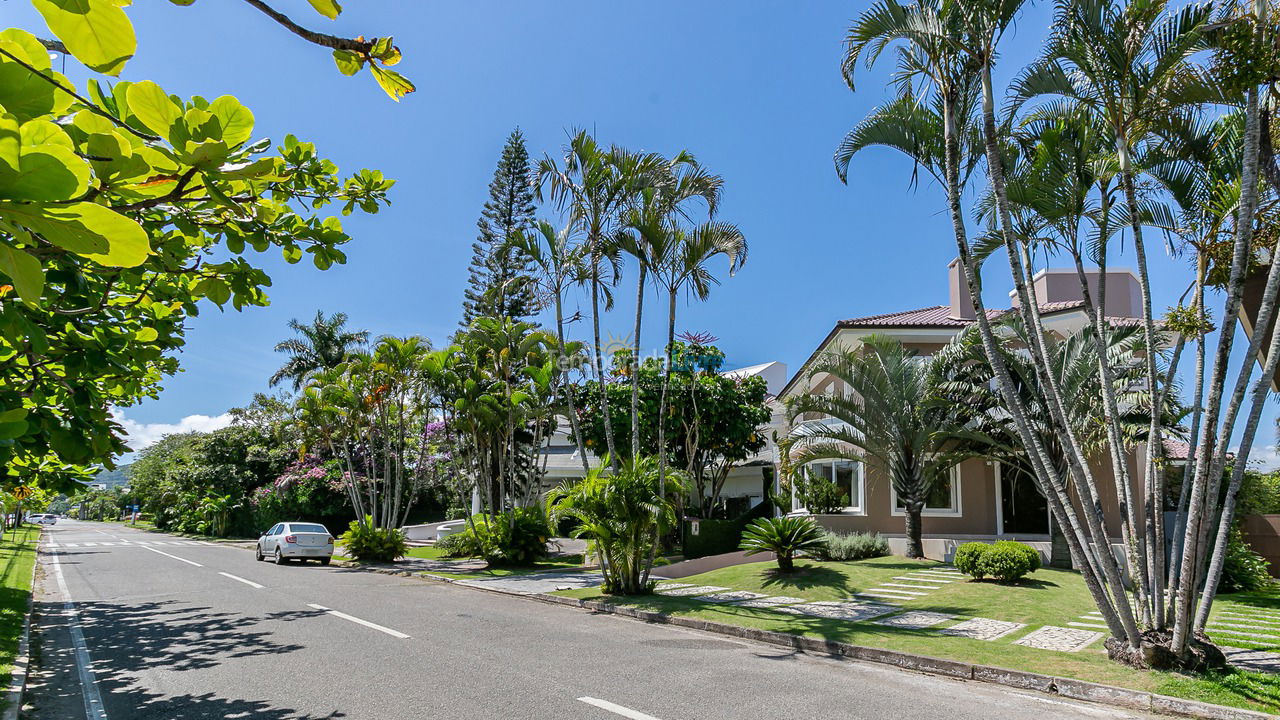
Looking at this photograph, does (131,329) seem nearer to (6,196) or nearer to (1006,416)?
(6,196)

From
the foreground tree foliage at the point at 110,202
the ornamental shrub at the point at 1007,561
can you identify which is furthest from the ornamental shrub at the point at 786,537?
the foreground tree foliage at the point at 110,202

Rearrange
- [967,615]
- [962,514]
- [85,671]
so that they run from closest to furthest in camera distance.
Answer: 1. [85,671]
2. [967,615]
3. [962,514]

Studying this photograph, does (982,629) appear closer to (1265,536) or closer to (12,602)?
(1265,536)

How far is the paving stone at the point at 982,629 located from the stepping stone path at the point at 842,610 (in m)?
1.31

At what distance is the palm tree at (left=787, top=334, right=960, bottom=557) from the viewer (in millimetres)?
17438

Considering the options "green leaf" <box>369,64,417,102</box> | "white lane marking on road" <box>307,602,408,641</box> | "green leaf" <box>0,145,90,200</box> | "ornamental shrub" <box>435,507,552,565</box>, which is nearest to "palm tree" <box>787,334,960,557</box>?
"ornamental shrub" <box>435,507,552,565</box>

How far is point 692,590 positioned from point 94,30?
1444 cm

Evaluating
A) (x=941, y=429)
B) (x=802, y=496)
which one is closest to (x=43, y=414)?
(x=941, y=429)

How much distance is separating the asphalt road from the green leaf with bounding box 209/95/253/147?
5.51 m

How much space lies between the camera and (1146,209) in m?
9.47

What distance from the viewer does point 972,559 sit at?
14164 mm

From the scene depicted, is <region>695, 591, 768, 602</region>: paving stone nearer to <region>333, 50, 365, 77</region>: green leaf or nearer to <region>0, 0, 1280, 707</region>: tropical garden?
<region>0, 0, 1280, 707</region>: tropical garden

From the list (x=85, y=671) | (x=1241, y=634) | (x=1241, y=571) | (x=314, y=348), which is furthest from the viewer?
(x=314, y=348)

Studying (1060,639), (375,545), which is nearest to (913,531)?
(1060,639)
